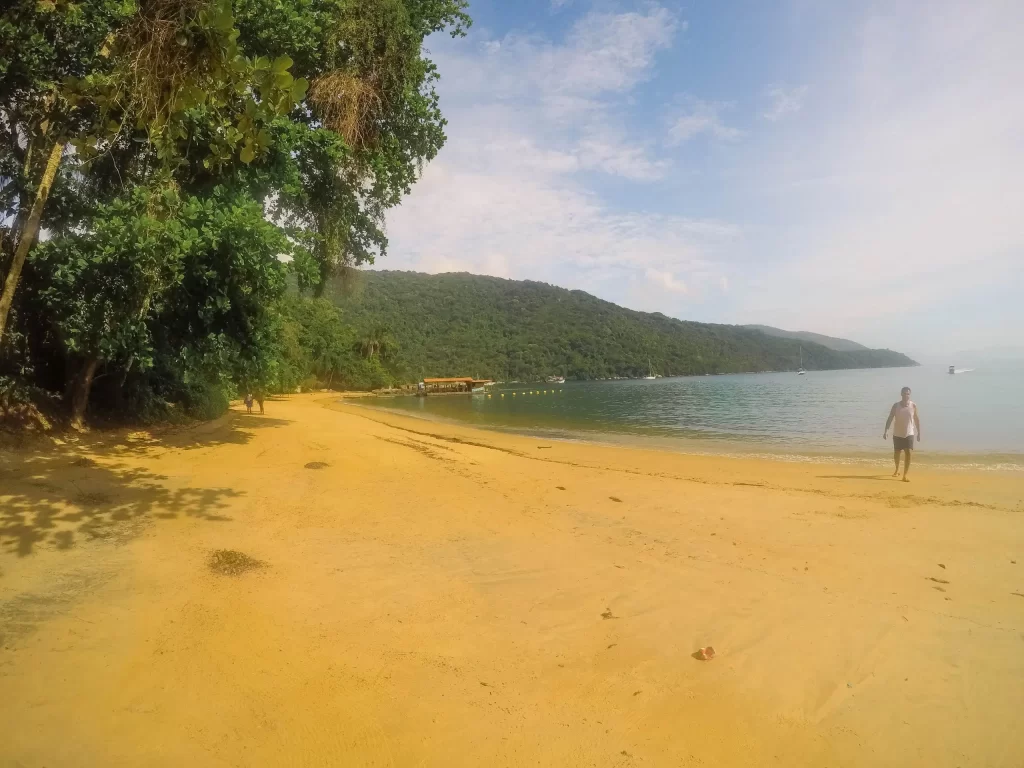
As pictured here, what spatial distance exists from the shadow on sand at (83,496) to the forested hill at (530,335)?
277ft

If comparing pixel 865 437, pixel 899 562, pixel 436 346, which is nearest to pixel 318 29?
pixel 899 562

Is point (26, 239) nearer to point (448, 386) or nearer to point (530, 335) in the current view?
point (448, 386)

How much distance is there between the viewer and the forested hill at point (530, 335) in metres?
122

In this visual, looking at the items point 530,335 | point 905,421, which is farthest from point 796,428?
point 530,335

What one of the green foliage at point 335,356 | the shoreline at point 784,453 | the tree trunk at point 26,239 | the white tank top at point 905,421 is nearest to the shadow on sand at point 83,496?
the tree trunk at point 26,239


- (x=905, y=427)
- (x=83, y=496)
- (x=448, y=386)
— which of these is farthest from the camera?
(x=448, y=386)

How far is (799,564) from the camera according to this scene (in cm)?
605

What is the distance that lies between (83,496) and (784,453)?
729 inches

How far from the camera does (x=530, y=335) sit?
14438 centimetres

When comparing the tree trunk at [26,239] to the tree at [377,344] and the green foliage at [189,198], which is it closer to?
the green foliage at [189,198]

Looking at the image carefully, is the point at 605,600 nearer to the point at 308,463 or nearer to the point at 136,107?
the point at 136,107

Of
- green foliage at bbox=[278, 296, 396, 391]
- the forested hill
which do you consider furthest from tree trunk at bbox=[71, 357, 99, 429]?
the forested hill

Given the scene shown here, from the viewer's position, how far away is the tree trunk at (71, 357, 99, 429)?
432 inches

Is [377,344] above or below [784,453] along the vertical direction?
above
